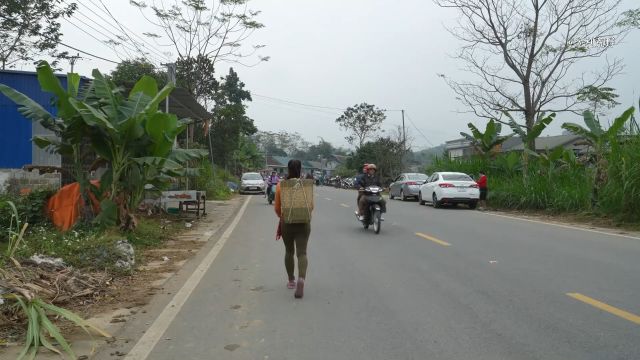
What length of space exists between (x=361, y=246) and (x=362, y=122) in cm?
5971

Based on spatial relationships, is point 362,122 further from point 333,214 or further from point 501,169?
point 333,214

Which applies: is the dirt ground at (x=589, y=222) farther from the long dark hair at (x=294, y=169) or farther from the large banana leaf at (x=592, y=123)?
the long dark hair at (x=294, y=169)

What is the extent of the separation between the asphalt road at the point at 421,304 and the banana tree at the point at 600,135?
18.9 ft

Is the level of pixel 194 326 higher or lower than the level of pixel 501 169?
lower

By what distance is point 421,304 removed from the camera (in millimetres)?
6414

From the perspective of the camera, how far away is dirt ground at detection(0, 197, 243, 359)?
17.6ft

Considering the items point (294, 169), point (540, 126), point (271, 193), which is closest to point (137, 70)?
point (271, 193)

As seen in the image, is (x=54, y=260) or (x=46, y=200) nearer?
(x=54, y=260)

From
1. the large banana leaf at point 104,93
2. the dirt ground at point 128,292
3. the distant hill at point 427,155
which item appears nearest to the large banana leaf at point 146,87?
the large banana leaf at point 104,93

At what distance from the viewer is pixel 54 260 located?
796 cm

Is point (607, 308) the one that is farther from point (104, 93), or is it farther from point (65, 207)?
point (65, 207)

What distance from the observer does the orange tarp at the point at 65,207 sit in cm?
1145

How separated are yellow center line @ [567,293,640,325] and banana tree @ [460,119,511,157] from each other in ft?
62.5

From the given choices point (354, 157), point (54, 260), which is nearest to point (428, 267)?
point (54, 260)
